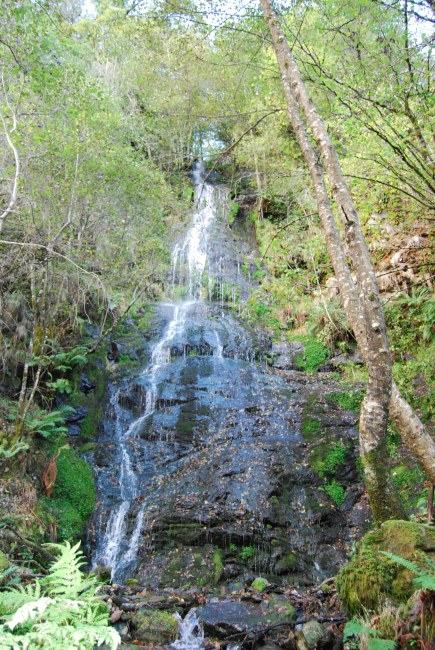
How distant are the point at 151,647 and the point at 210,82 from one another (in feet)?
69.3

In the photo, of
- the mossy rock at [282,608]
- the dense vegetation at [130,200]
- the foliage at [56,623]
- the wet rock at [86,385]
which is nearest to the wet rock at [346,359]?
the dense vegetation at [130,200]

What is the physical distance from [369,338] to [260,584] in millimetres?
4431

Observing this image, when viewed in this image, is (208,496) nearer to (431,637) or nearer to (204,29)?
(431,637)

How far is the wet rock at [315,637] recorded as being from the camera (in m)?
3.79

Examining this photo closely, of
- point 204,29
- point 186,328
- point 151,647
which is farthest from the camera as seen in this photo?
point 186,328

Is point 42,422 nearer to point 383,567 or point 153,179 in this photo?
Answer: point 383,567

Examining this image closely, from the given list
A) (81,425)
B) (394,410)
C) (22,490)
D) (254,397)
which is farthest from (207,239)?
(394,410)

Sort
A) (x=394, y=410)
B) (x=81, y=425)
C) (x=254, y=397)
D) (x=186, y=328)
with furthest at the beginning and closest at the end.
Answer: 1. (x=186, y=328)
2. (x=254, y=397)
3. (x=81, y=425)
4. (x=394, y=410)

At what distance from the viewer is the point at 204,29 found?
6.75 meters

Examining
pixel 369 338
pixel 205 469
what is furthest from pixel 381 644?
pixel 205 469

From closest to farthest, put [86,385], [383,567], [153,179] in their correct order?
[383,567] → [86,385] → [153,179]

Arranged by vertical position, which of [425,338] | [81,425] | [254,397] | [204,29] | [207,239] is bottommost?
[81,425]

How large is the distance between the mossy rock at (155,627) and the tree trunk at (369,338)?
8.88ft

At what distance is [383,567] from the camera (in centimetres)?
370
